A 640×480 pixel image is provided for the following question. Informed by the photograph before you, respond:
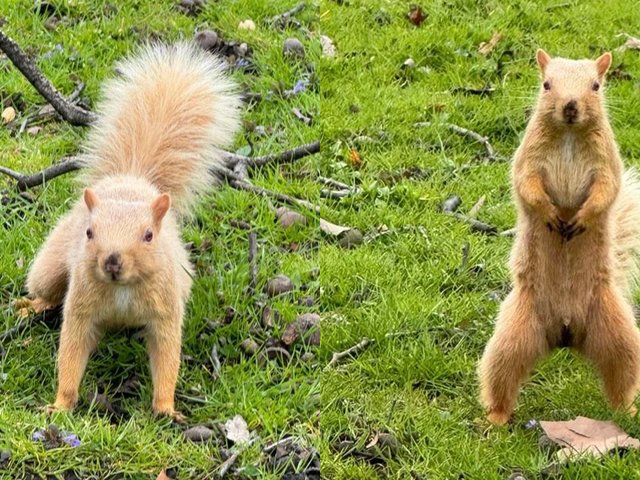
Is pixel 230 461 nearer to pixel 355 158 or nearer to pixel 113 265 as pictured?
pixel 113 265

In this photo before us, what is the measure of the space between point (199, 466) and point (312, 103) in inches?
48.3

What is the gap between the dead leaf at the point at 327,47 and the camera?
2502 millimetres

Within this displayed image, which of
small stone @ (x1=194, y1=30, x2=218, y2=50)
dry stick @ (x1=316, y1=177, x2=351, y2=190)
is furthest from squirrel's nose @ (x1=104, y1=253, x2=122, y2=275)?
small stone @ (x1=194, y1=30, x2=218, y2=50)

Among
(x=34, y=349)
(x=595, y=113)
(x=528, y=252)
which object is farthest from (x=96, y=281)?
(x=595, y=113)

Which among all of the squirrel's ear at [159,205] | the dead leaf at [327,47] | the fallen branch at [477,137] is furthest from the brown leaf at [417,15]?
the squirrel's ear at [159,205]

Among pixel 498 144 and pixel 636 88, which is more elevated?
pixel 636 88

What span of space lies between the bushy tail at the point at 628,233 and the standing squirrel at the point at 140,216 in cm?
67

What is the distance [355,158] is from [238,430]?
0.90 meters

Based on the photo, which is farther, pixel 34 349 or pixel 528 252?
pixel 34 349

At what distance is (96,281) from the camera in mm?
1610

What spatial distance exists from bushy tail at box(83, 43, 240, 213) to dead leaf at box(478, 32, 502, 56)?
48 centimetres

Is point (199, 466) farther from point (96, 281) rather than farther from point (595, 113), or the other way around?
point (595, 113)

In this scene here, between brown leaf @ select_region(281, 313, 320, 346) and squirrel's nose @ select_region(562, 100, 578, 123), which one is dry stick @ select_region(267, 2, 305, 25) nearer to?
brown leaf @ select_region(281, 313, 320, 346)

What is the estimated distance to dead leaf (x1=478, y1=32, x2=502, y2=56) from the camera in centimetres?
203
